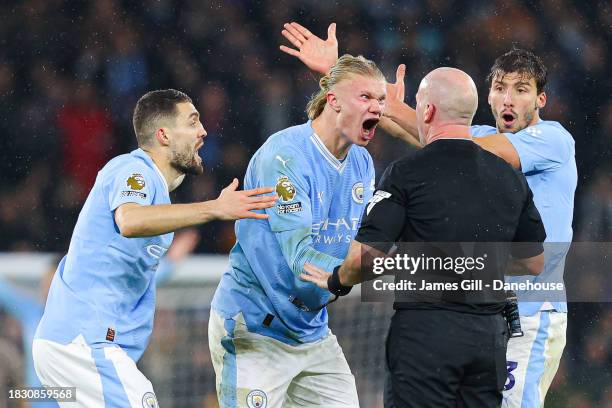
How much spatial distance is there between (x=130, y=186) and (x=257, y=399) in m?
1.12

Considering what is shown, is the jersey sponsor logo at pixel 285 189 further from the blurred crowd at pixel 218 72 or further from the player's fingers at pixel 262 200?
the blurred crowd at pixel 218 72

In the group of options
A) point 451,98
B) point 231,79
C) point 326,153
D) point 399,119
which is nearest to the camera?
point 451,98

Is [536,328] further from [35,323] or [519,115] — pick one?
[35,323]

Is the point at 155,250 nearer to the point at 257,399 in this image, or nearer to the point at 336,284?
the point at 257,399

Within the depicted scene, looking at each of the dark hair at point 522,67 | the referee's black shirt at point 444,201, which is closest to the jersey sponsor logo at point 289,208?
the referee's black shirt at point 444,201

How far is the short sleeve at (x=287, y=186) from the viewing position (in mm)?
4422

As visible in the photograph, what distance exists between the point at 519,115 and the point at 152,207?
1969 millimetres

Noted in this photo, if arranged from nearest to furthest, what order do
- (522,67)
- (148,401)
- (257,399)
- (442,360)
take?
(442,360) < (148,401) < (257,399) < (522,67)

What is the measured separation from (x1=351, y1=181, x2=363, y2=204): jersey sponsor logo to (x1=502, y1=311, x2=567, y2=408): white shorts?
0.98 meters

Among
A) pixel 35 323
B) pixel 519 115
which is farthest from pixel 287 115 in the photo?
pixel 519 115

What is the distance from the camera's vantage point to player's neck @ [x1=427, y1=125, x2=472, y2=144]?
3.83 meters

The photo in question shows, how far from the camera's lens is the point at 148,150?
4867 millimetres

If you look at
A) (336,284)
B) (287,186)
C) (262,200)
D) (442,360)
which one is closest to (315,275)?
(336,284)

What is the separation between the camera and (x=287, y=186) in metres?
4.47
